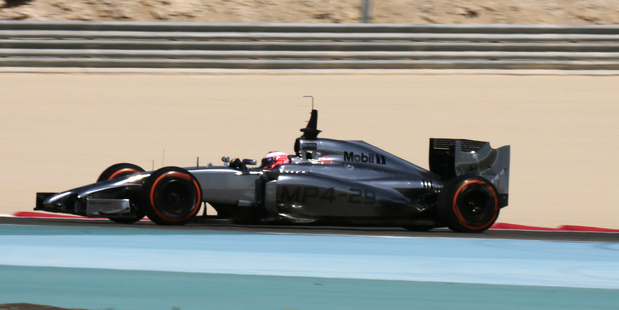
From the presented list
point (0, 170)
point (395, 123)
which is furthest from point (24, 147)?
point (395, 123)

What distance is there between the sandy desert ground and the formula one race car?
9.57 ft

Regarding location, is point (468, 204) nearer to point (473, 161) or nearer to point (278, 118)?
point (473, 161)

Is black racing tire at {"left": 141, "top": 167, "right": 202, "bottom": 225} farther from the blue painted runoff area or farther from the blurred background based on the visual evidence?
the blurred background

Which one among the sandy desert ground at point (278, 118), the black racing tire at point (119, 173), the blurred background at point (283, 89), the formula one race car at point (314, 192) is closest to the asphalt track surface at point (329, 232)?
the formula one race car at point (314, 192)

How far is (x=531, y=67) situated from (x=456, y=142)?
3953 mm

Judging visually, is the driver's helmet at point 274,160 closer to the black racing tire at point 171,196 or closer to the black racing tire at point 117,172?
the black racing tire at point 171,196

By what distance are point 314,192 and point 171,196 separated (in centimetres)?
136

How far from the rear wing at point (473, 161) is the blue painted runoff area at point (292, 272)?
1642mm

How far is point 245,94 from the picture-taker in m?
11.9

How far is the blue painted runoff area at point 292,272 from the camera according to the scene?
4324mm

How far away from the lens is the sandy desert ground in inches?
446

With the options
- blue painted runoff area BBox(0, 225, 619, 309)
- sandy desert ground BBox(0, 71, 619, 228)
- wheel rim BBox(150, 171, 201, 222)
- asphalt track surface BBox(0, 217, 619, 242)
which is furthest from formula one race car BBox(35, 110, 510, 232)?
sandy desert ground BBox(0, 71, 619, 228)

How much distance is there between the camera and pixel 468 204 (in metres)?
8.24

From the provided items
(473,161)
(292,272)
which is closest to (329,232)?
(473,161)
